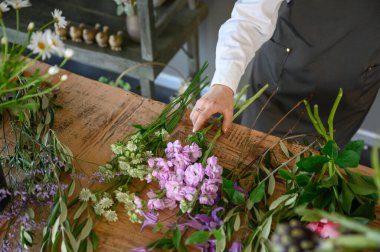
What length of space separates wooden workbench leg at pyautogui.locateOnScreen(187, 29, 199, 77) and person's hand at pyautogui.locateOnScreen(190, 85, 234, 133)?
123cm

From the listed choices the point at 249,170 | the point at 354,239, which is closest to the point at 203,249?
the point at 249,170

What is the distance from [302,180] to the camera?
2.70ft

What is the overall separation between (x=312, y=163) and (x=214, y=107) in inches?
11.7

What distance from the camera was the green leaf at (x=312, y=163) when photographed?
81cm

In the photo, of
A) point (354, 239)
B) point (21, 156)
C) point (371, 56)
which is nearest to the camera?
point (354, 239)

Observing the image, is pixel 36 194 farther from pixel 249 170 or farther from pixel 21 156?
pixel 249 170

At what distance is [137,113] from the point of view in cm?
109

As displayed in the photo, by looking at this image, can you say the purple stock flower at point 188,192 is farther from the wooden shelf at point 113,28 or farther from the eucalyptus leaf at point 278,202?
the wooden shelf at point 113,28

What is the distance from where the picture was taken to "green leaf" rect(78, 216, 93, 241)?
81 cm

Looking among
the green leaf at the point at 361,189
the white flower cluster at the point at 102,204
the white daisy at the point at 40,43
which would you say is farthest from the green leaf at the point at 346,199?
the white daisy at the point at 40,43

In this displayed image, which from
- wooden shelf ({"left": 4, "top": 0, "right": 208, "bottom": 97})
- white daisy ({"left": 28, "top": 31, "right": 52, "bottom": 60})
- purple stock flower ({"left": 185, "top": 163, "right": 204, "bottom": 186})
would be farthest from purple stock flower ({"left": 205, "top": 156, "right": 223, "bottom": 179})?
wooden shelf ({"left": 4, "top": 0, "right": 208, "bottom": 97})

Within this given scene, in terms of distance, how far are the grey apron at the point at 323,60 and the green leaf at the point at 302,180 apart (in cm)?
41

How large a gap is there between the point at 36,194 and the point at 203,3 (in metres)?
1.59

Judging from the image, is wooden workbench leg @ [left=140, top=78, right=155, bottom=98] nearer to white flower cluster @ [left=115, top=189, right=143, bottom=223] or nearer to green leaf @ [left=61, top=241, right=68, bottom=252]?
white flower cluster @ [left=115, top=189, right=143, bottom=223]
